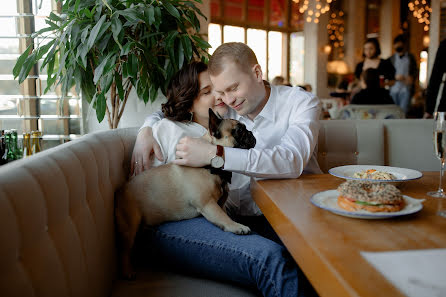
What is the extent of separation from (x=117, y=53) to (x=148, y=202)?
3.15 ft

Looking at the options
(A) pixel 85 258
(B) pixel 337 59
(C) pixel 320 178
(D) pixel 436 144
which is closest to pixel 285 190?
(C) pixel 320 178

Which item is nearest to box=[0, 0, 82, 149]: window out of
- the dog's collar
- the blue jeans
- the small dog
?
the small dog

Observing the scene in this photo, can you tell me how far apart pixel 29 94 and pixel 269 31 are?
1252 centimetres

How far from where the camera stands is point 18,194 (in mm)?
884

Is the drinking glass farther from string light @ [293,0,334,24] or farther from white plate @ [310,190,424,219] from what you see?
string light @ [293,0,334,24]

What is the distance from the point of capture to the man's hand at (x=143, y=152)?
1846 mm

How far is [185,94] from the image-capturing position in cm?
209

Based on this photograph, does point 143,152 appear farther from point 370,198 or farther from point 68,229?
point 370,198

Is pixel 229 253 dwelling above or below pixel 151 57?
below

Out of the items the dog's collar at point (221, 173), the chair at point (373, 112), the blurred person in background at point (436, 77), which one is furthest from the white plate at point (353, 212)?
the chair at point (373, 112)

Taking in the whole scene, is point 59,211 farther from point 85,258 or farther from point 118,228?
point 118,228

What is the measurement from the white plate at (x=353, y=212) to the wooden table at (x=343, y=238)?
0.8 inches

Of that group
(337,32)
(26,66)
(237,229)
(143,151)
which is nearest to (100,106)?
(26,66)

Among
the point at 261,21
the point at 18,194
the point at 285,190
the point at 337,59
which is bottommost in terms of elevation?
the point at 285,190
